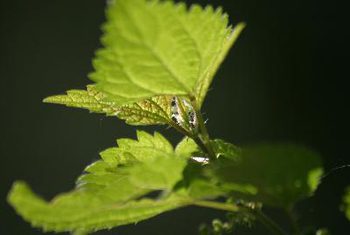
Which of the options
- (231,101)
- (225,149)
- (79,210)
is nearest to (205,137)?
(225,149)

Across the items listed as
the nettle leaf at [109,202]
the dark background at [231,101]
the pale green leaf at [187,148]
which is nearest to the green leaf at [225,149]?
the pale green leaf at [187,148]

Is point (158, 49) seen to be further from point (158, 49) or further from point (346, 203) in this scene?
point (346, 203)

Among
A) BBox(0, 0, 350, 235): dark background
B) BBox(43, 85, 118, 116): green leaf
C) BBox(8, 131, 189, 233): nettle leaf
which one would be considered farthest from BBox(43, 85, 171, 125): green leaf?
BBox(0, 0, 350, 235): dark background

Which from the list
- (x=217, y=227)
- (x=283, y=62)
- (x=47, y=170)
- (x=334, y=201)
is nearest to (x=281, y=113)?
(x=283, y=62)

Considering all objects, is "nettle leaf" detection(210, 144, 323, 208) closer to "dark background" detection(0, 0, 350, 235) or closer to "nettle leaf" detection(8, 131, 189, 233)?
"nettle leaf" detection(8, 131, 189, 233)

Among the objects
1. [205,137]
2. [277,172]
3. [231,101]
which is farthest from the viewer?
[231,101]

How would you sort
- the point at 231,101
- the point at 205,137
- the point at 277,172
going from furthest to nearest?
the point at 231,101, the point at 205,137, the point at 277,172
